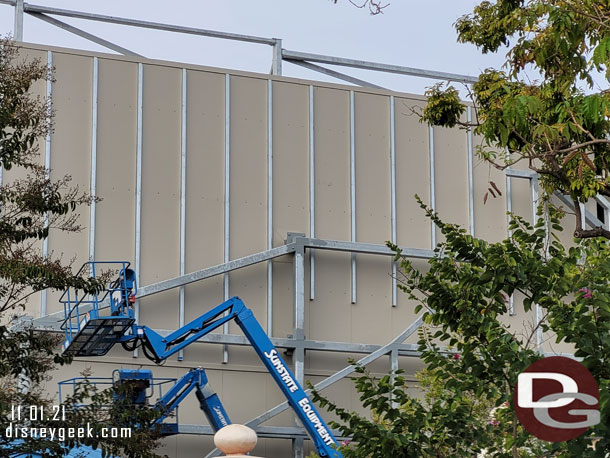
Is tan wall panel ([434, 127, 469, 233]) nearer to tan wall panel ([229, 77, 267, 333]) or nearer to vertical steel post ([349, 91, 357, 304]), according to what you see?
vertical steel post ([349, 91, 357, 304])

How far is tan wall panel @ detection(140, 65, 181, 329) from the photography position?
32688 mm

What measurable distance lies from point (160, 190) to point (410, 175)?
817 centimetres

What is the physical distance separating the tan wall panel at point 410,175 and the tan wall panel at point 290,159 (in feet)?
10.1

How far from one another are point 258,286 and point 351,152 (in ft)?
17.4

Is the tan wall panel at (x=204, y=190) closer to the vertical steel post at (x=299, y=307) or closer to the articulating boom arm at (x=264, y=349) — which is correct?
the vertical steel post at (x=299, y=307)

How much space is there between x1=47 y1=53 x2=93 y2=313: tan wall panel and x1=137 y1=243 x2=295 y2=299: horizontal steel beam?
2.07 m

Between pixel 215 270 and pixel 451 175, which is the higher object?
pixel 451 175

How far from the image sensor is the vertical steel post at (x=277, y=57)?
35562 millimetres

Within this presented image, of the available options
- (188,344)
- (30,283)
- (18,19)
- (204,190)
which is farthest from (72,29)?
(30,283)

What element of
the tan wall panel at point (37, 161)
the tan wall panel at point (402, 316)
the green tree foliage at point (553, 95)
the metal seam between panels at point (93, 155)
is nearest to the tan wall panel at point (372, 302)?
the tan wall panel at point (402, 316)

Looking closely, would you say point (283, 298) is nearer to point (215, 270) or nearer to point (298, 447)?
point (215, 270)

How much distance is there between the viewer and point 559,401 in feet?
27.3

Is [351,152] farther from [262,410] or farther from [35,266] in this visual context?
[35,266]

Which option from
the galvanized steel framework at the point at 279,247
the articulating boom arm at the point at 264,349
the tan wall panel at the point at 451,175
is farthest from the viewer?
the tan wall panel at the point at 451,175
